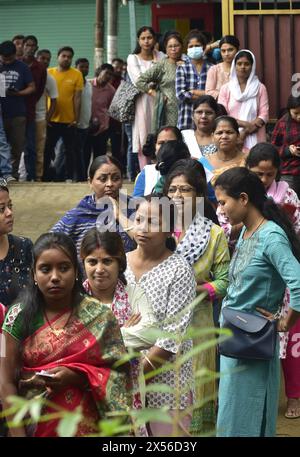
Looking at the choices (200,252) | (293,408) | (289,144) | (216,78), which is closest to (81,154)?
(216,78)

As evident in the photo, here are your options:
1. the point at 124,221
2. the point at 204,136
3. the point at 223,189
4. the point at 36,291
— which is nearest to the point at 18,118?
the point at 204,136

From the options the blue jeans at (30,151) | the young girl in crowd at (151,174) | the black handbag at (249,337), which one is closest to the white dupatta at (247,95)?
the young girl in crowd at (151,174)

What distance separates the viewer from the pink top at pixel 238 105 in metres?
10.9

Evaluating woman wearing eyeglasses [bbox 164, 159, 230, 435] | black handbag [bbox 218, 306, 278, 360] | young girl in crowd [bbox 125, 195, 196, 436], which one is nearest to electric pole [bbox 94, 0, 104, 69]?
woman wearing eyeglasses [bbox 164, 159, 230, 435]

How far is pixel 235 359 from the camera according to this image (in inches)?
228

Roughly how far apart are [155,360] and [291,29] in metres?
7.02

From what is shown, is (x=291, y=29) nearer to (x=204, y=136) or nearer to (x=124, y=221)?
(x=204, y=136)

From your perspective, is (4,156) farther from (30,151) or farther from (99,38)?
(99,38)

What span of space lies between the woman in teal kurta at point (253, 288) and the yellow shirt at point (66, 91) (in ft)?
29.3

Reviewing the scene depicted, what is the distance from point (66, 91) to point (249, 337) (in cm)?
954

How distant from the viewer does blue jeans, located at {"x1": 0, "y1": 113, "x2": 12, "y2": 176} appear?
12766mm

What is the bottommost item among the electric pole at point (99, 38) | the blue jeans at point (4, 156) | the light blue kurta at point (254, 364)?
the light blue kurta at point (254, 364)

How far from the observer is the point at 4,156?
12.9 meters

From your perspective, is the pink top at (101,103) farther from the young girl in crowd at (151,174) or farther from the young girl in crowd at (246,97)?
the young girl in crowd at (151,174)
